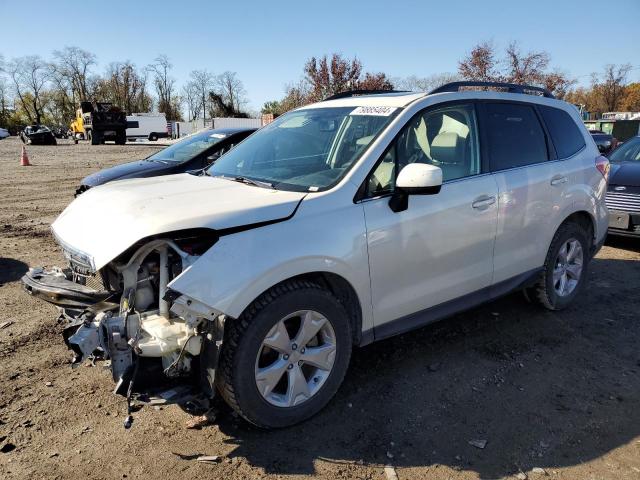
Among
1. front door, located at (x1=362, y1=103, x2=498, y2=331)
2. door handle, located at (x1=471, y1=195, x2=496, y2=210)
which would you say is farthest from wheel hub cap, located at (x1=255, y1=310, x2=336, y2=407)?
door handle, located at (x1=471, y1=195, x2=496, y2=210)

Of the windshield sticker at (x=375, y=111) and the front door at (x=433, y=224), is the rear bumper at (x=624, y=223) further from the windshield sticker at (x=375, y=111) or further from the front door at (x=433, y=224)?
the windshield sticker at (x=375, y=111)

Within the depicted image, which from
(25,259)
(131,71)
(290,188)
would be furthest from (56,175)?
(131,71)

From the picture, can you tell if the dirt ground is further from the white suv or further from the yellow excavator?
the yellow excavator

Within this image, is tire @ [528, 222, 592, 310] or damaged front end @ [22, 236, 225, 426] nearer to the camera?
damaged front end @ [22, 236, 225, 426]

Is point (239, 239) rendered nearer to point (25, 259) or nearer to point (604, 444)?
point (604, 444)

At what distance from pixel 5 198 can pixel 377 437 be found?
12.0 meters

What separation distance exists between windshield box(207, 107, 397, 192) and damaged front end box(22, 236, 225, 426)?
982 mm

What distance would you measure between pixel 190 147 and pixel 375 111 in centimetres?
554

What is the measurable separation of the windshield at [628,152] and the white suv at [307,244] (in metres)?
4.60

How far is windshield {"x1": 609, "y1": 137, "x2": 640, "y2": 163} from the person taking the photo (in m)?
8.02

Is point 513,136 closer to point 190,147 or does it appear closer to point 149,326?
point 149,326

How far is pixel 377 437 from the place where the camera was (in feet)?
9.79

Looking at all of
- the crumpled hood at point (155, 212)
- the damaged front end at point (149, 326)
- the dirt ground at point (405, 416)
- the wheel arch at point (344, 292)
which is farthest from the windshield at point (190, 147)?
the wheel arch at point (344, 292)

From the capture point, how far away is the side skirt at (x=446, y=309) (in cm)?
335
